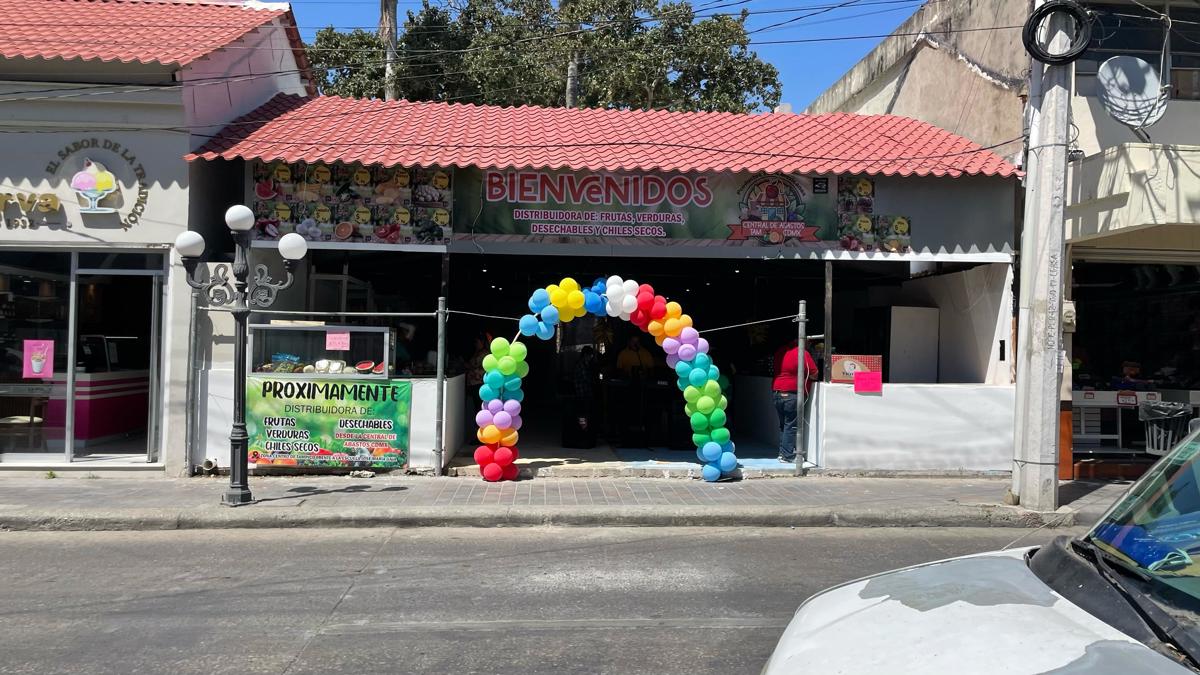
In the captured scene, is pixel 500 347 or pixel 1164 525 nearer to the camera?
pixel 1164 525

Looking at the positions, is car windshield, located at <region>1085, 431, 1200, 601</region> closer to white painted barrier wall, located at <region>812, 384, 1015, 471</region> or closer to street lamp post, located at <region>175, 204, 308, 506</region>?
street lamp post, located at <region>175, 204, 308, 506</region>

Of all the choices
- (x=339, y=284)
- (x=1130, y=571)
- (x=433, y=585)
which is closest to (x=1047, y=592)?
(x=1130, y=571)

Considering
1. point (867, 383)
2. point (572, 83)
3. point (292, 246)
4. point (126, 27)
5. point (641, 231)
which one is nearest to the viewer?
point (292, 246)

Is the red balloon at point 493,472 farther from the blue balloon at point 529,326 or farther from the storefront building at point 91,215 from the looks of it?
the storefront building at point 91,215

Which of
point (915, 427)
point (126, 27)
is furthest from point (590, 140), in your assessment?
point (126, 27)

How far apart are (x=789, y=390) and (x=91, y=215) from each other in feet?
30.9

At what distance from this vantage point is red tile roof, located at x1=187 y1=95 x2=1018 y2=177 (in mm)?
11195

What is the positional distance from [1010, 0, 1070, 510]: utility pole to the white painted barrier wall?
2002 millimetres

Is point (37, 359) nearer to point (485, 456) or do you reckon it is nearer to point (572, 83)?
point (485, 456)

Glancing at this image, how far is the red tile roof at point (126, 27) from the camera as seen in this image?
10.7 m

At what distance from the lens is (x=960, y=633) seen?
2.30 m

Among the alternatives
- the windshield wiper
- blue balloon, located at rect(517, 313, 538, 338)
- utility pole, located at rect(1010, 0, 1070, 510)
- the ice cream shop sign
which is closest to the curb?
utility pole, located at rect(1010, 0, 1070, 510)

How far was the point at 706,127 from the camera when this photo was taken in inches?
534

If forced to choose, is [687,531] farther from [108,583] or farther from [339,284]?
[339,284]
